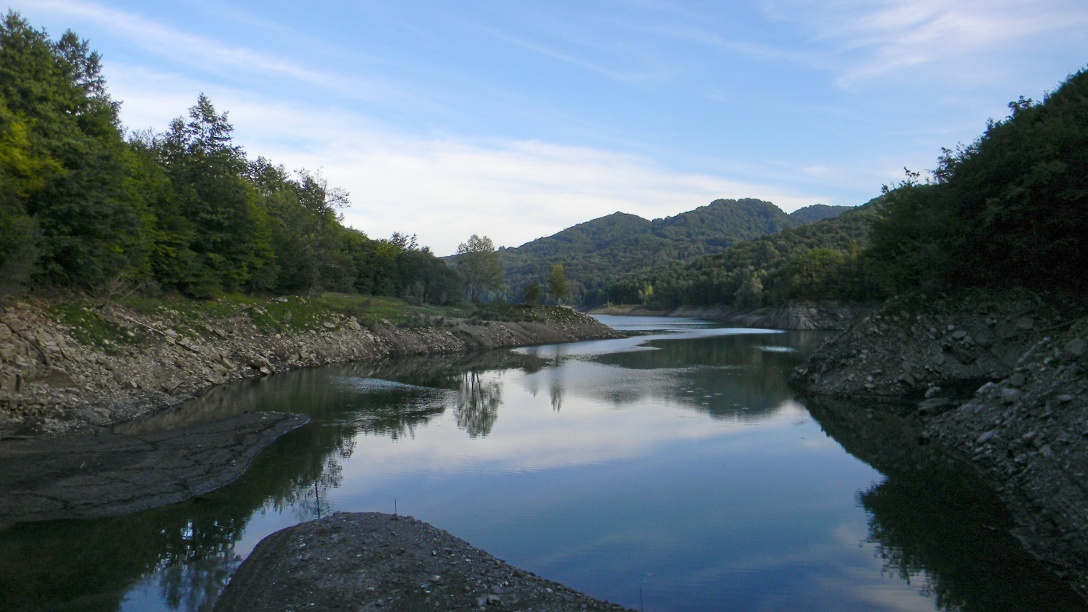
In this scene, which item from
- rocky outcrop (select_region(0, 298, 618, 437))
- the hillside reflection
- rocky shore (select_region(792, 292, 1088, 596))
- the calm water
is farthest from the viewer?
rocky outcrop (select_region(0, 298, 618, 437))

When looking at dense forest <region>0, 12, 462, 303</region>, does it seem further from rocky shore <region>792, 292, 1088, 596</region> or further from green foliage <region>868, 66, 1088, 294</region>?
green foliage <region>868, 66, 1088, 294</region>

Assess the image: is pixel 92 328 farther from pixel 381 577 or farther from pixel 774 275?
pixel 774 275

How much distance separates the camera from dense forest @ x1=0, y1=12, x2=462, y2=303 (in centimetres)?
2155

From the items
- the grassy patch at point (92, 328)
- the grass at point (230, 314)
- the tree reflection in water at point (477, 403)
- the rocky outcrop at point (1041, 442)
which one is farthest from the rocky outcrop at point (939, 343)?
the grass at point (230, 314)

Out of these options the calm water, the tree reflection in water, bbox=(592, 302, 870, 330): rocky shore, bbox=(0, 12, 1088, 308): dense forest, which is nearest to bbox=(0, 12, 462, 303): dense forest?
bbox=(0, 12, 1088, 308): dense forest

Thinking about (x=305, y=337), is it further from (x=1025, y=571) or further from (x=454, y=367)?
(x=1025, y=571)

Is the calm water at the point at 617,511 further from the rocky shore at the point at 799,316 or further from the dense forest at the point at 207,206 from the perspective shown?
the rocky shore at the point at 799,316

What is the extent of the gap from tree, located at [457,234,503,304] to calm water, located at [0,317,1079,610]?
6307cm

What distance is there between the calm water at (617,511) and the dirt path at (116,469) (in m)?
0.63

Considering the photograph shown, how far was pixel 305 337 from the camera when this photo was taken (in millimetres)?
36500

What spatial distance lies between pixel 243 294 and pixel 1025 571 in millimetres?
38503

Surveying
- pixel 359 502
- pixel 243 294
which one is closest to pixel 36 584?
pixel 359 502

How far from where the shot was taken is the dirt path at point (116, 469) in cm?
1105

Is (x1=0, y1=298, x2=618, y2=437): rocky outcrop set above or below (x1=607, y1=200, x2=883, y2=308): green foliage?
below
